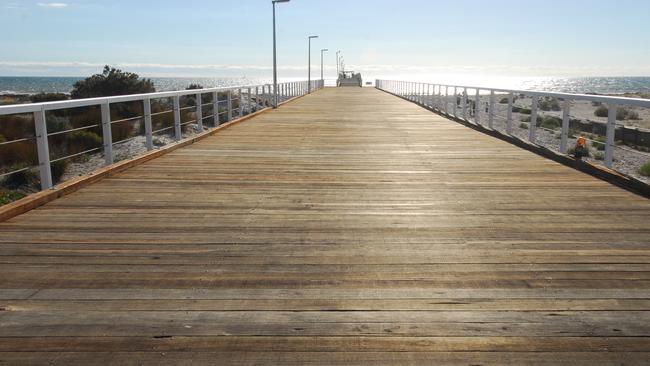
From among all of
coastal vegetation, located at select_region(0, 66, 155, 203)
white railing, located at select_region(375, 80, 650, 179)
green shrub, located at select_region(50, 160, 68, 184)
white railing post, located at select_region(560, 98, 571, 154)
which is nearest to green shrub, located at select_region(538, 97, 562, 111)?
white railing, located at select_region(375, 80, 650, 179)

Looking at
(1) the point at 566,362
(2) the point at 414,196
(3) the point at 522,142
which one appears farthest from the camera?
(3) the point at 522,142

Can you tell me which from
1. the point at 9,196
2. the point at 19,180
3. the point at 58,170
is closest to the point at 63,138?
the point at 58,170

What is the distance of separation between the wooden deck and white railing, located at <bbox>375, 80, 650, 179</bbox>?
908 mm

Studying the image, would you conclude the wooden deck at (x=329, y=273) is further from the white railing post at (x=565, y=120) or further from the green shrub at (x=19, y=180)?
the green shrub at (x=19, y=180)

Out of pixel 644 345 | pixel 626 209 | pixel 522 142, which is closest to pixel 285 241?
pixel 644 345

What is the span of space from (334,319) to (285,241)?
1475mm

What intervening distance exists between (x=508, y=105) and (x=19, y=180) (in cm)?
1153

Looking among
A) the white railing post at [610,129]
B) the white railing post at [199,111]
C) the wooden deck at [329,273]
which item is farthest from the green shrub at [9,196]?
the white railing post at [610,129]

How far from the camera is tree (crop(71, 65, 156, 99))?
36.2m

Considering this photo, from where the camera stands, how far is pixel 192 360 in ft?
8.65

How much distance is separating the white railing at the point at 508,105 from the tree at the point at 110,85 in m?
16.2

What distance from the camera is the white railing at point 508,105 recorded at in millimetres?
7000

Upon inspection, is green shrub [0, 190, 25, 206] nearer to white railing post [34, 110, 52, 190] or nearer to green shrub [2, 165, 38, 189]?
green shrub [2, 165, 38, 189]

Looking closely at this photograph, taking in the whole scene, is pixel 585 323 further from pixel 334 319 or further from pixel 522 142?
pixel 522 142
